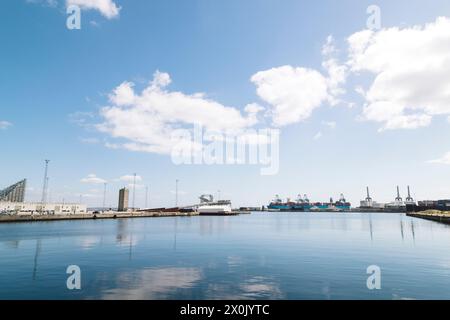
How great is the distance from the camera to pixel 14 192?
186 m

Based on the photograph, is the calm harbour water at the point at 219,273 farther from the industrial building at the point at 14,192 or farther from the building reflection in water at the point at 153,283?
the industrial building at the point at 14,192

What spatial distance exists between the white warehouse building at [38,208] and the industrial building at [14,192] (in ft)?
197

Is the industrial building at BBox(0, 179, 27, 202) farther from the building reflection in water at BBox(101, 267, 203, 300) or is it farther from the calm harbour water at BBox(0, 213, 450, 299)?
the building reflection in water at BBox(101, 267, 203, 300)

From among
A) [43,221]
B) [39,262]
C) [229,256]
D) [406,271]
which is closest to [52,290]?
[39,262]

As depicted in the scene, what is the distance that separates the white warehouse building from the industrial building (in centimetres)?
5997

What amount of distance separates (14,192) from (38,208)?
67839 millimetres

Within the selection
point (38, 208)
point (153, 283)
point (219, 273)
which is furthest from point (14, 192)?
point (219, 273)

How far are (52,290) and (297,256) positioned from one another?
29.6 metres

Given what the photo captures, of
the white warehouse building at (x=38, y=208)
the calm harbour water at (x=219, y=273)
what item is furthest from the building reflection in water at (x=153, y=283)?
the white warehouse building at (x=38, y=208)

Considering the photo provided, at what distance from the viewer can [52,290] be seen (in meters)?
22.5

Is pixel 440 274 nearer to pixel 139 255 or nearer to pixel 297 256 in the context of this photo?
pixel 297 256

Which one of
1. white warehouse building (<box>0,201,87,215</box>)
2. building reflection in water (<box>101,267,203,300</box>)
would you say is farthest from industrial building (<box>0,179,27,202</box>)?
building reflection in water (<box>101,267,203,300</box>)

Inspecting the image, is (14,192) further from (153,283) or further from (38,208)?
(153,283)
